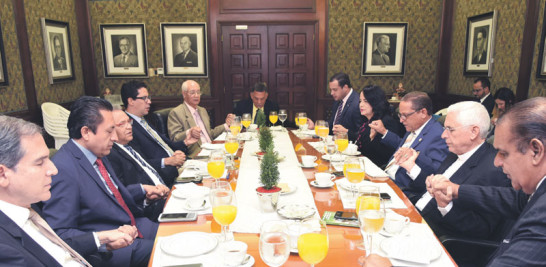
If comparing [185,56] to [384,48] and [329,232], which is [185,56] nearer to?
[384,48]

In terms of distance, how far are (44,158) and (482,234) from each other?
6.41 ft

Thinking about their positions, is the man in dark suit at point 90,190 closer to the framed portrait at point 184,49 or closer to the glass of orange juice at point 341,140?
the glass of orange juice at point 341,140

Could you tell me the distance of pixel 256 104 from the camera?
5.04 metres

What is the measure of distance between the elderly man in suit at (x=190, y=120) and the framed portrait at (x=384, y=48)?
3.21 m

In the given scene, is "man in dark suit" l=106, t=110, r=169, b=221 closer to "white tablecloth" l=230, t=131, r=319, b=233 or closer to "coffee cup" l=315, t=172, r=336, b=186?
"white tablecloth" l=230, t=131, r=319, b=233

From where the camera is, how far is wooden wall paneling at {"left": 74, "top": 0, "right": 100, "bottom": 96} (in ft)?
19.7

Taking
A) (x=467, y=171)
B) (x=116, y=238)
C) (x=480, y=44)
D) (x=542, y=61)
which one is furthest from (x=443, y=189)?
(x=480, y=44)

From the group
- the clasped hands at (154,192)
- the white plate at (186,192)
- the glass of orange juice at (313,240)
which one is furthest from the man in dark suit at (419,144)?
the clasped hands at (154,192)

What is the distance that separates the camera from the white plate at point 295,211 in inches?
64.1

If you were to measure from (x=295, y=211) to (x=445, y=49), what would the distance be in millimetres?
5635

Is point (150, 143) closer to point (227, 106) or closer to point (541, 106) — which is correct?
point (541, 106)

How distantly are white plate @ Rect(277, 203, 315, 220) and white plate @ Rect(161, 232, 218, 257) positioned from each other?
358 mm

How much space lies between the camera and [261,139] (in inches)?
109

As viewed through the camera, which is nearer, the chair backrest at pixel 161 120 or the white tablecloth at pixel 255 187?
the white tablecloth at pixel 255 187
